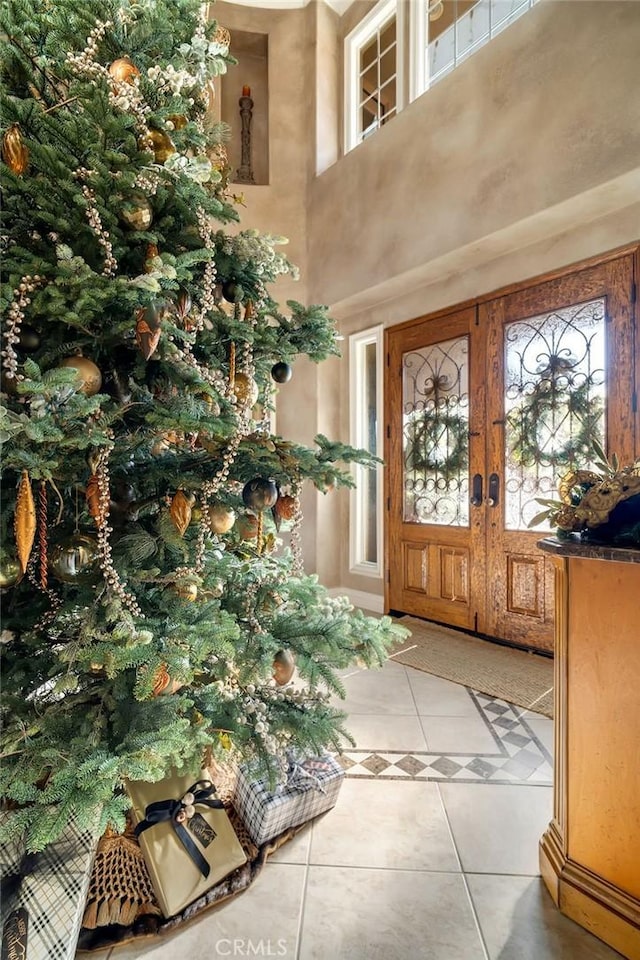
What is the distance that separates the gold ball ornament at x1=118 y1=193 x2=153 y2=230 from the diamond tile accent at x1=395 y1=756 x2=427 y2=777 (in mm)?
1895

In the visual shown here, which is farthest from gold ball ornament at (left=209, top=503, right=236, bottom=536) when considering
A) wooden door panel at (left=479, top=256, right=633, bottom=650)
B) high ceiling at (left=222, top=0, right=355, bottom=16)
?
high ceiling at (left=222, top=0, right=355, bottom=16)

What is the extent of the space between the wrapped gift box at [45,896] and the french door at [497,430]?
2.61 meters

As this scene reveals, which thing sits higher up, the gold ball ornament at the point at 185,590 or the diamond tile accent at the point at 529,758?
the gold ball ornament at the point at 185,590

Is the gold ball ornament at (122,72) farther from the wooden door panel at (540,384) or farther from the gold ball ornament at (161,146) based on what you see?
the wooden door panel at (540,384)

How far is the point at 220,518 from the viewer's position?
1064 millimetres

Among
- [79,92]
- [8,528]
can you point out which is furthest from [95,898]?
[79,92]

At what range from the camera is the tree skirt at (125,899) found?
1.08 metres

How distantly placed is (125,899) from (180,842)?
16cm

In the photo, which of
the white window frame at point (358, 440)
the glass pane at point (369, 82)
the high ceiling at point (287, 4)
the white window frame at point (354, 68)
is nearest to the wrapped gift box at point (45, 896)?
the white window frame at point (358, 440)

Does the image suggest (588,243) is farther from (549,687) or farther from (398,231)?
(549,687)

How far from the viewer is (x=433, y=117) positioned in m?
3.04

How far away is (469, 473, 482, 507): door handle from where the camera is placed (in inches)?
126

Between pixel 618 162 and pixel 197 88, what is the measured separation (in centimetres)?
201

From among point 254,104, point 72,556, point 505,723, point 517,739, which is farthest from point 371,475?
point 254,104
